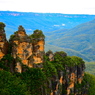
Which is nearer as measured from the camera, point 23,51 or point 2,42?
point 2,42

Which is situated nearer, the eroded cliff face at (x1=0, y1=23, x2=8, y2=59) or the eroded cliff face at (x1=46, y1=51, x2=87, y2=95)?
the eroded cliff face at (x1=0, y1=23, x2=8, y2=59)

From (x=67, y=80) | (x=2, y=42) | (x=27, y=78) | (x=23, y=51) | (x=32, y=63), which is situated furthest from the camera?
(x=67, y=80)

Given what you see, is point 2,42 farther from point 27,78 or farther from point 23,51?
point 27,78

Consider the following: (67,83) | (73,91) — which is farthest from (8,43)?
(73,91)

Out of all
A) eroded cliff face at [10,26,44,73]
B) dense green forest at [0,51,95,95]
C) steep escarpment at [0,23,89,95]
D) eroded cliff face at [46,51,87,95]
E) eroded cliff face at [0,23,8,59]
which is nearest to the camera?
dense green forest at [0,51,95,95]

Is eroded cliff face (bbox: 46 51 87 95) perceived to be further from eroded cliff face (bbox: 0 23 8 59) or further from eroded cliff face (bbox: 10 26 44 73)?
eroded cliff face (bbox: 0 23 8 59)

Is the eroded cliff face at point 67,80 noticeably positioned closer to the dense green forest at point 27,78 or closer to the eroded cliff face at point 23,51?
the dense green forest at point 27,78

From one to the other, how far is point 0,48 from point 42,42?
8100 millimetres

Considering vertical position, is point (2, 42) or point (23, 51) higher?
point (2, 42)

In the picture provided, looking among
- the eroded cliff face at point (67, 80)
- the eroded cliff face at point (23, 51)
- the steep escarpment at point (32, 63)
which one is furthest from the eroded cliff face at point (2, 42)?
the eroded cliff face at point (67, 80)

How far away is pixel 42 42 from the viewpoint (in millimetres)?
34438

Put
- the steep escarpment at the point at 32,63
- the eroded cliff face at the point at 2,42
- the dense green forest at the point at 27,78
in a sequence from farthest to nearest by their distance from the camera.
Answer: the steep escarpment at the point at 32,63 < the eroded cliff face at the point at 2,42 < the dense green forest at the point at 27,78

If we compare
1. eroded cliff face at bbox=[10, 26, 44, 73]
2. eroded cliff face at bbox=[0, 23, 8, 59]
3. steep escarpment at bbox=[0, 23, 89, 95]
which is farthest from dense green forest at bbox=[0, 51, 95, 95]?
eroded cliff face at bbox=[10, 26, 44, 73]

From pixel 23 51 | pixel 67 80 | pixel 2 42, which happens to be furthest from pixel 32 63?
pixel 67 80
